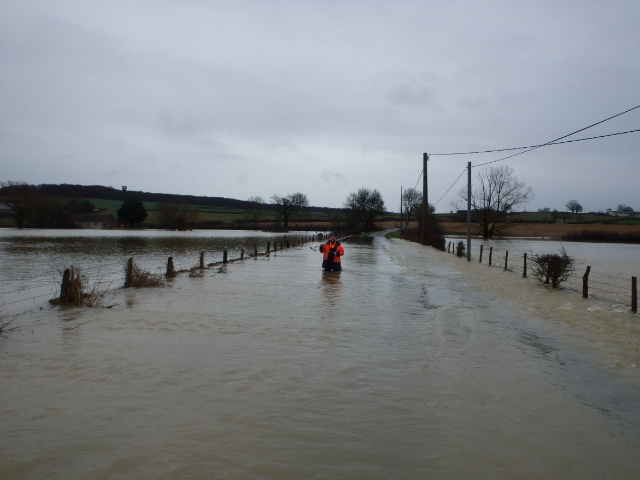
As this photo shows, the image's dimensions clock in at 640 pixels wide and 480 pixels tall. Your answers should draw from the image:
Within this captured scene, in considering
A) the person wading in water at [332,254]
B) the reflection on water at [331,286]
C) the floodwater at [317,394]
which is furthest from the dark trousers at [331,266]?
the floodwater at [317,394]

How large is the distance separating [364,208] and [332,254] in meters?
81.6

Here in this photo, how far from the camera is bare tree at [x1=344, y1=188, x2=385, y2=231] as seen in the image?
101 m

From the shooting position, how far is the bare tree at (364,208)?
332 feet

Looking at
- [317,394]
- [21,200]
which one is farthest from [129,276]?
[21,200]

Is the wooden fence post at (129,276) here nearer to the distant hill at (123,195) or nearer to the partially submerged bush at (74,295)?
the partially submerged bush at (74,295)

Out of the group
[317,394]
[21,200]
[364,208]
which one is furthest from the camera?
[364,208]

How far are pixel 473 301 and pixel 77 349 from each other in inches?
421

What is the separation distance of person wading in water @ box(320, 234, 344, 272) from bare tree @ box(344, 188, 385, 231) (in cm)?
8020

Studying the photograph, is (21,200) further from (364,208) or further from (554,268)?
(554,268)

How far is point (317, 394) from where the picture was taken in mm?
6254

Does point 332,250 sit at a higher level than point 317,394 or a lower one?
higher

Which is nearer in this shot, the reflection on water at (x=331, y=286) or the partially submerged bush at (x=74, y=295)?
the partially submerged bush at (x=74, y=295)

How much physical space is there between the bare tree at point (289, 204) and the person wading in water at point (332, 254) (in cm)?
10903

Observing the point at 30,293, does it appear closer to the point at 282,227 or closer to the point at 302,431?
the point at 302,431
